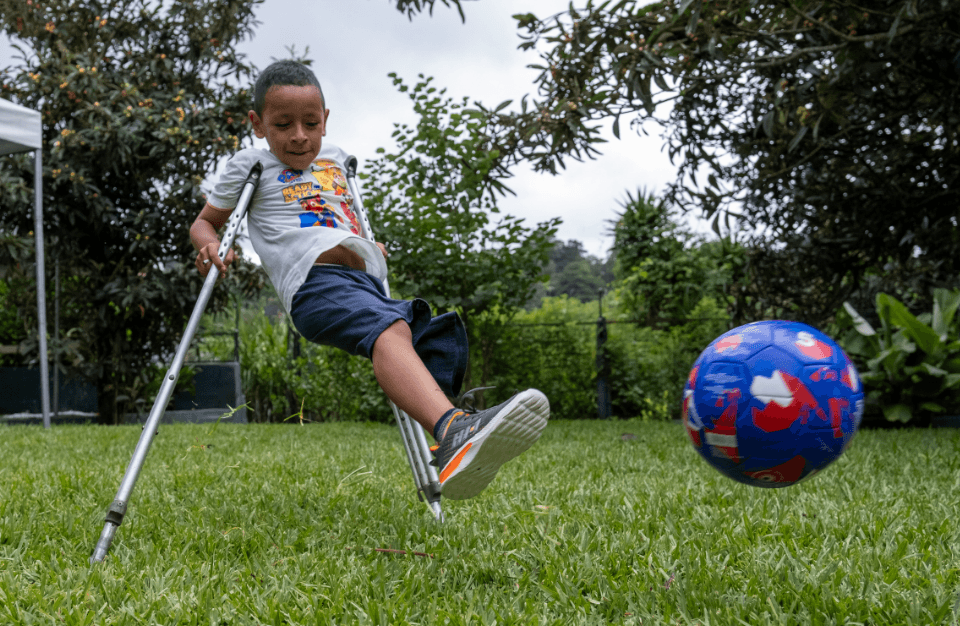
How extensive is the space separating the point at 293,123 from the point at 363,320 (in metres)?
0.77

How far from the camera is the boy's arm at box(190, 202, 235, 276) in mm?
2430

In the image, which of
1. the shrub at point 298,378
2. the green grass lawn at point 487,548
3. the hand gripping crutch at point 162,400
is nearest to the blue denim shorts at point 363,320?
the hand gripping crutch at point 162,400

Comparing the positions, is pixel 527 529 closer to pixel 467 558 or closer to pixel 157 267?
pixel 467 558

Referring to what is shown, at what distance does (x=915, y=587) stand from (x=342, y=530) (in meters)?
1.65

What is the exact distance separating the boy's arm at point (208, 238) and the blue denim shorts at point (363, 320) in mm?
341

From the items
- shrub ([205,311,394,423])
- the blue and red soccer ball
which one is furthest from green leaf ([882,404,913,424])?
the blue and red soccer ball

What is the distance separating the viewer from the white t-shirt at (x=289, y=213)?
241 cm

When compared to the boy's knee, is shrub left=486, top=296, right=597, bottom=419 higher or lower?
lower

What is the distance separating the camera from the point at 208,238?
257 cm

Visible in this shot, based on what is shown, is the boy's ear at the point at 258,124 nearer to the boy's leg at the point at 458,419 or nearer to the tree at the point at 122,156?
the boy's leg at the point at 458,419

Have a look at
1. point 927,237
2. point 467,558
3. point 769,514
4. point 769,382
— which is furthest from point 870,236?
point 467,558

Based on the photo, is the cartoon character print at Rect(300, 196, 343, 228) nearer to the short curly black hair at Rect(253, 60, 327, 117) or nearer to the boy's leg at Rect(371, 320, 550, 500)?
the short curly black hair at Rect(253, 60, 327, 117)

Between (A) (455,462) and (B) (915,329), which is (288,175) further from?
(B) (915,329)

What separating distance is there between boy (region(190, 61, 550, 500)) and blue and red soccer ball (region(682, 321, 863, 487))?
0.47 metres
